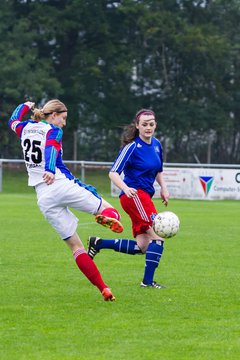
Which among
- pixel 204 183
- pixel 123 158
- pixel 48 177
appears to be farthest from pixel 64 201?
pixel 204 183

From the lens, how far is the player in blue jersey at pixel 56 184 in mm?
7980

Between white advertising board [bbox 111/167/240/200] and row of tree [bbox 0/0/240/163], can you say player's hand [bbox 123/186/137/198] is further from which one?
row of tree [bbox 0/0/240/163]

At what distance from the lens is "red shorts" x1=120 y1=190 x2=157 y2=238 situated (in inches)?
356

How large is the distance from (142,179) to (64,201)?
133 cm

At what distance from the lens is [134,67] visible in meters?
45.8

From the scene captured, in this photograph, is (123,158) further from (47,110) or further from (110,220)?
(110,220)

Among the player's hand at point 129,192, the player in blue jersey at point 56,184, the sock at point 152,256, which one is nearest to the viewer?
the player in blue jersey at point 56,184

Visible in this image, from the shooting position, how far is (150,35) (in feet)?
143

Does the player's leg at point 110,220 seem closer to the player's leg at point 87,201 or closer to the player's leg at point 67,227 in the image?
the player's leg at point 87,201

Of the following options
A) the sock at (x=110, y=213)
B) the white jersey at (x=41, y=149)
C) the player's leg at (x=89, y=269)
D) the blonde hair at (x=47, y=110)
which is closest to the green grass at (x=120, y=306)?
→ the player's leg at (x=89, y=269)

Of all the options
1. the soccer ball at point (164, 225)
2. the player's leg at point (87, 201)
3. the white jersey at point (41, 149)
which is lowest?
the soccer ball at point (164, 225)

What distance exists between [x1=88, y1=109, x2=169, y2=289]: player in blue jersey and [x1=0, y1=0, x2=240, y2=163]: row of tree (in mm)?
32359

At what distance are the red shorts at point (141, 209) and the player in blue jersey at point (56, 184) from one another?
98 cm

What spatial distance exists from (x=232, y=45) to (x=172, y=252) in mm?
33329
